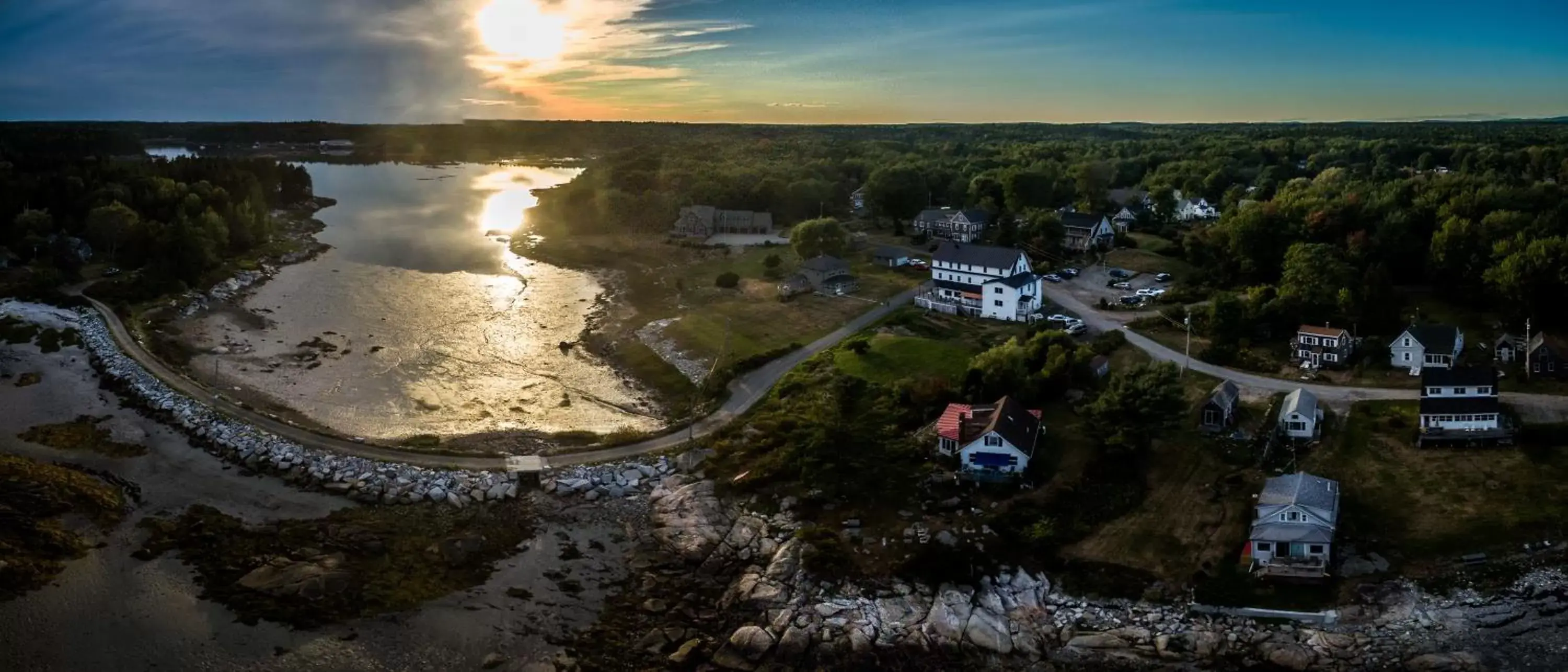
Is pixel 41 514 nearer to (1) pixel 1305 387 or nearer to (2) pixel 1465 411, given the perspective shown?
(1) pixel 1305 387

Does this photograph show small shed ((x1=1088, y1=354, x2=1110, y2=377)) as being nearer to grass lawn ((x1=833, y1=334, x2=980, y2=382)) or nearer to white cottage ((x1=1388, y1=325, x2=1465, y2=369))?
grass lawn ((x1=833, y1=334, x2=980, y2=382))

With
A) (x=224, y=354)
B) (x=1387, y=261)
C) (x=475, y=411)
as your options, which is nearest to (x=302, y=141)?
(x=224, y=354)

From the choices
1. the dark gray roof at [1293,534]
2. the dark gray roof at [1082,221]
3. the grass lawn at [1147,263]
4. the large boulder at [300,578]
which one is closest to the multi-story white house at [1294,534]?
the dark gray roof at [1293,534]

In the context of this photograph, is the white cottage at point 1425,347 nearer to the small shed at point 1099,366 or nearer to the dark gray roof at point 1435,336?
the dark gray roof at point 1435,336

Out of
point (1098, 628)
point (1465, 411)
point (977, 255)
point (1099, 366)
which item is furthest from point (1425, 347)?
point (1098, 628)

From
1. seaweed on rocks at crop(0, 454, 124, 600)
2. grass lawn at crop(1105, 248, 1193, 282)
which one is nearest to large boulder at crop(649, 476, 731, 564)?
seaweed on rocks at crop(0, 454, 124, 600)
